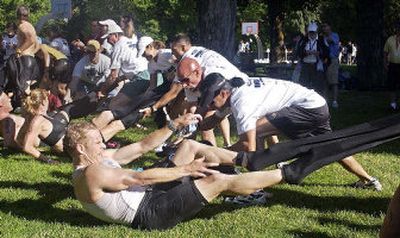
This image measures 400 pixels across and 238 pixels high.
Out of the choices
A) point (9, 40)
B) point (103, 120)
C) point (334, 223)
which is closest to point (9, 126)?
point (103, 120)

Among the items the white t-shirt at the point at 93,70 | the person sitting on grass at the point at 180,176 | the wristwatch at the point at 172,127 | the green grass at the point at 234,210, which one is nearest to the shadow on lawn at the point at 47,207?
the green grass at the point at 234,210

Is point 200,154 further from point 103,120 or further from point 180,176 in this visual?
point 103,120

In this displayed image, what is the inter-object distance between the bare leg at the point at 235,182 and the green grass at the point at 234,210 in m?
0.33

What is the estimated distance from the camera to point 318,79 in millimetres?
14023

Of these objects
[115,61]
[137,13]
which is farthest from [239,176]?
[137,13]

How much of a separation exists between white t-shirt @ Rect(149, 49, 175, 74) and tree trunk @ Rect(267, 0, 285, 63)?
25.1 metres

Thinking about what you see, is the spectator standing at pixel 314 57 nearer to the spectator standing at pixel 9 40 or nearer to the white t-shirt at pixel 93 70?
the white t-shirt at pixel 93 70

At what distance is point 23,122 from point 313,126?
13.5 feet

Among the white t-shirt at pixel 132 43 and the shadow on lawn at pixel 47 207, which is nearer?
the shadow on lawn at pixel 47 207

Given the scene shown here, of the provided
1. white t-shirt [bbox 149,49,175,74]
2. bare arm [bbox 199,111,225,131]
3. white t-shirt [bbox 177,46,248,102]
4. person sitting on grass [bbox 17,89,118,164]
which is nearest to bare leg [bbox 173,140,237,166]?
bare arm [bbox 199,111,225,131]

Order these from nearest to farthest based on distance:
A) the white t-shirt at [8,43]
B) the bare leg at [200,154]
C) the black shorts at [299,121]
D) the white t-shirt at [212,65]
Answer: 1. the bare leg at [200,154]
2. the black shorts at [299,121]
3. the white t-shirt at [212,65]
4. the white t-shirt at [8,43]

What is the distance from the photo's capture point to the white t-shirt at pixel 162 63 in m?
9.51

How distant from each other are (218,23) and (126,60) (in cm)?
337

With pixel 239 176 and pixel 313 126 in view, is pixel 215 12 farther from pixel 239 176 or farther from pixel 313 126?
pixel 239 176
